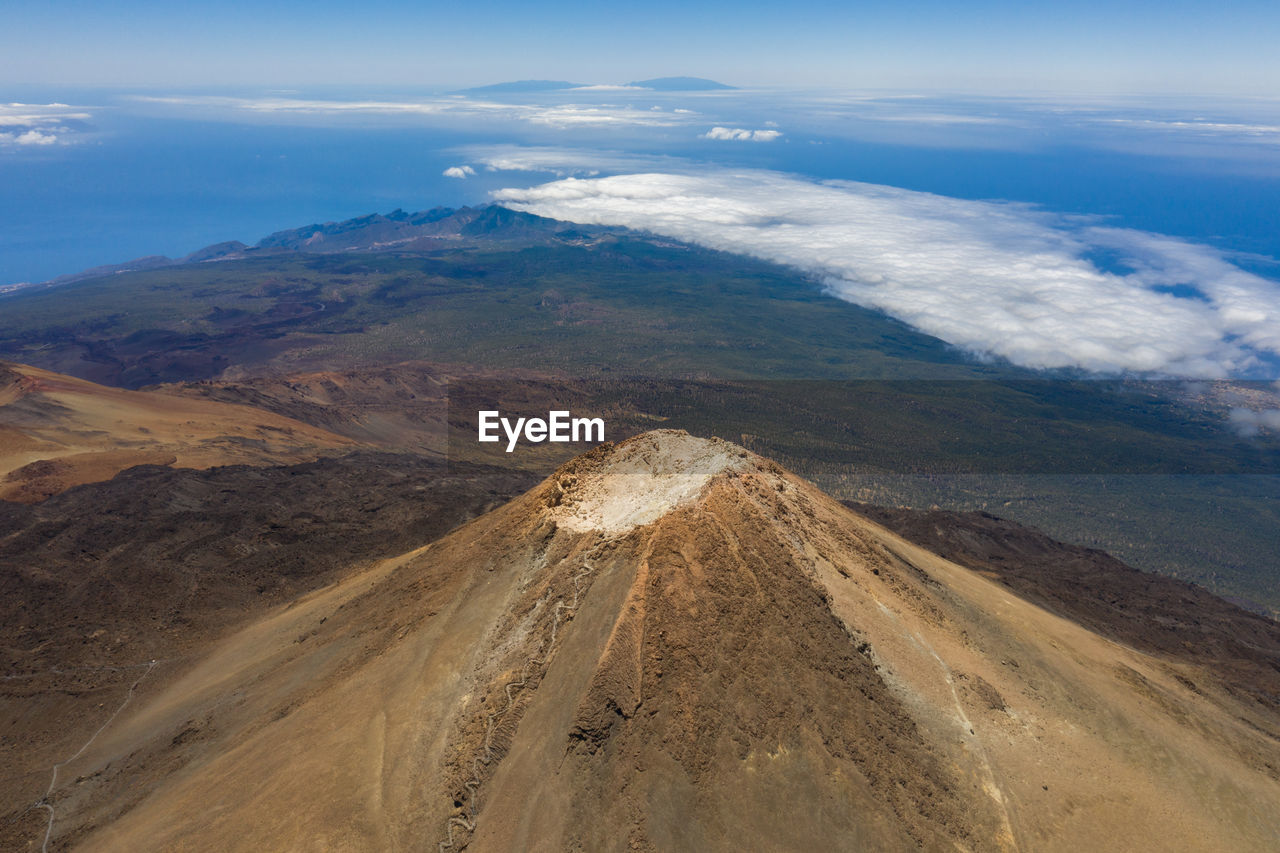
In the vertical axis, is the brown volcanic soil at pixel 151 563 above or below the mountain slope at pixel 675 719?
below

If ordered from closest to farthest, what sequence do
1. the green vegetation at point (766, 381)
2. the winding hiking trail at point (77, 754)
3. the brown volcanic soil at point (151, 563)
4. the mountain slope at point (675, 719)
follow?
the mountain slope at point (675, 719) < the winding hiking trail at point (77, 754) < the brown volcanic soil at point (151, 563) < the green vegetation at point (766, 381)

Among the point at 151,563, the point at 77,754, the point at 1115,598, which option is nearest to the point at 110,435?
the point at 151,563

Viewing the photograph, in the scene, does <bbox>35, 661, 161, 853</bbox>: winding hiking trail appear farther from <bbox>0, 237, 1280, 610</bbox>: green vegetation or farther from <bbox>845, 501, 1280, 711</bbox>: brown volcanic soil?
<bbox>0, 237, 1280, 610</bbox>: green vegetation

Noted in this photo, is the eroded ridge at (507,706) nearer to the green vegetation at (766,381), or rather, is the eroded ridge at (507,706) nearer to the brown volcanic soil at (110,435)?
the brown volcanic soil at (110,435)

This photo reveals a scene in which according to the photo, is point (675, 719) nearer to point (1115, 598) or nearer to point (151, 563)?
point (151, 563)

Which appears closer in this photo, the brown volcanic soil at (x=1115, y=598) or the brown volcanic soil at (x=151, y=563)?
the brown volcanic soil at (x=151, y=563)

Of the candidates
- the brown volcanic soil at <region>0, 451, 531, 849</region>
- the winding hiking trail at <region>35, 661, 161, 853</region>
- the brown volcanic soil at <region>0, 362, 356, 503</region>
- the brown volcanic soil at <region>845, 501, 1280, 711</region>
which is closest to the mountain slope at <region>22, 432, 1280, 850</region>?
the winding hiking trail at <region>35, 661, 161, 853</region>

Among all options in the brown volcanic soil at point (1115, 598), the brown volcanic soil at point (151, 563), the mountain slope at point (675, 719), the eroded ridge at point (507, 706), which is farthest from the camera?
the brown volcanic soil at point (1115, 598)

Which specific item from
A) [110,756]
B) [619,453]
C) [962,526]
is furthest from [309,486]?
[962,526]

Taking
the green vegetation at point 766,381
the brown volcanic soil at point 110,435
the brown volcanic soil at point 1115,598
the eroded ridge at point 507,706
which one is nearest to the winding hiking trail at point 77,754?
the eroded ridge at point 507,706
